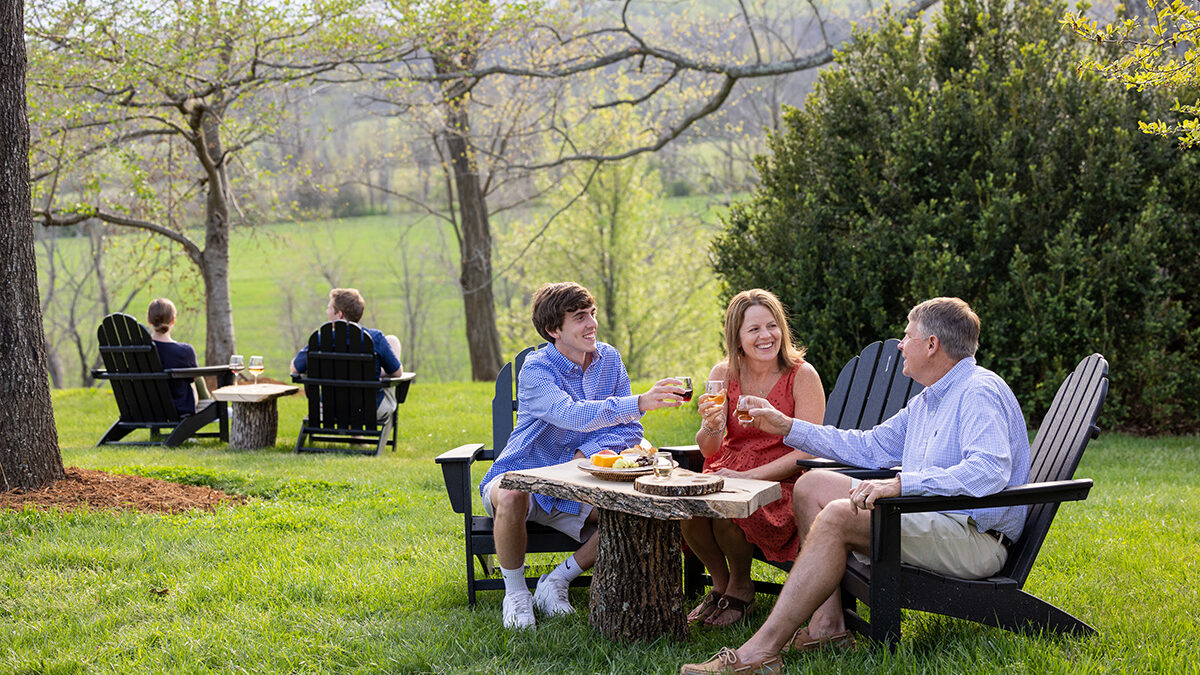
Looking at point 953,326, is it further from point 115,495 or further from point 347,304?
point 347,304

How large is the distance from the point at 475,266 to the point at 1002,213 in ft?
28.1

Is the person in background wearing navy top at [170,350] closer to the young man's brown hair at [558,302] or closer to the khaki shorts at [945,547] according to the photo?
the young man's brown hair at [558,302]

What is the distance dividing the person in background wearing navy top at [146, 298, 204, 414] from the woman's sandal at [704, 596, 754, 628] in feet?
20.0

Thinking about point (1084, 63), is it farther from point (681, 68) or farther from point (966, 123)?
point (681, 68)

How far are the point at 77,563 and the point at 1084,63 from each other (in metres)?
4.65

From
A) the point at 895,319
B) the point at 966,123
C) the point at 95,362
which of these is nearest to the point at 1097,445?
the point at 895,319

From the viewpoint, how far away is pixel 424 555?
180 inches

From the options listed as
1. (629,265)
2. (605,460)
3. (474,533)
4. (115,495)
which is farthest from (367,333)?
(629,265)

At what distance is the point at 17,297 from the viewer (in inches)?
210

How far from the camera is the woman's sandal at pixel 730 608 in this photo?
3.69m

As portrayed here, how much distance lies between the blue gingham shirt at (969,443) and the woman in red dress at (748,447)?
1.69ft

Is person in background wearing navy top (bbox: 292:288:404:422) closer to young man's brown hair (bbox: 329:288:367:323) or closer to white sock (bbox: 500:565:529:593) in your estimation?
young man's brown hair (bbox: 329:288:367:323)

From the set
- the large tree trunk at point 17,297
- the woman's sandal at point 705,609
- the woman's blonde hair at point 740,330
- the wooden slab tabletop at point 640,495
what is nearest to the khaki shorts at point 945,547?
the wooden slab tabletop at point 640,495

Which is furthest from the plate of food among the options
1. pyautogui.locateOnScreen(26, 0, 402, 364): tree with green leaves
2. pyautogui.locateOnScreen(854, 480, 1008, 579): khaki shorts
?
pyautogui.locateOnScreen(26, 0, 402, 364): tree with green leaves
